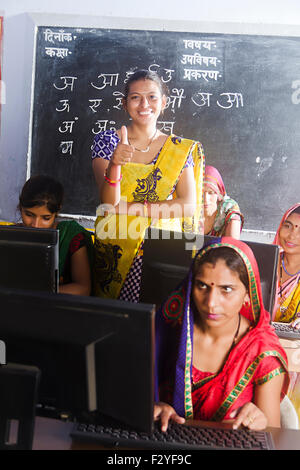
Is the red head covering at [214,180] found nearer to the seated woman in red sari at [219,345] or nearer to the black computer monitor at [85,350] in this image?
the seated woman in red sari at [219,345]

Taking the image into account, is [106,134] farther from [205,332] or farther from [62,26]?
[205,332]

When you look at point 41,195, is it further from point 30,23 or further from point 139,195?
point 30,23

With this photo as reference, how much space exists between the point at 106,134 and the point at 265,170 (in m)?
1.04

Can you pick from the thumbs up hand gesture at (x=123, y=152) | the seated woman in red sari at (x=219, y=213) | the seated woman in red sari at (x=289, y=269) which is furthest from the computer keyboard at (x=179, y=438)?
the seated woman in red sari at (x=219, y=213)

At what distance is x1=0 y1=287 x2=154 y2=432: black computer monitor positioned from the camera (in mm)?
811

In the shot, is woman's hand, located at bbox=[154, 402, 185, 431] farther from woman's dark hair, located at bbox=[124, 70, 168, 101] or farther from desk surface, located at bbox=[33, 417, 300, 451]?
woman's dark hair, located at bbox=[124, 70, 168, 101]

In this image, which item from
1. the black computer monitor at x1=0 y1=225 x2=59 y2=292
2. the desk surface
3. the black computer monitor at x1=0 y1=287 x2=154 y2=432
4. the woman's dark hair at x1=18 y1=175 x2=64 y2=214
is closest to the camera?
the black computer monitor at x1=0 y1=287 x2=154 y2=432

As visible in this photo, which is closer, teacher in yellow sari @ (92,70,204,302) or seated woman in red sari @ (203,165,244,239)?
teacher in yellow sari @ (92,70,204,302)

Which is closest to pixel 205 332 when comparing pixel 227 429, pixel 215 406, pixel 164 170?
pixel 215 406

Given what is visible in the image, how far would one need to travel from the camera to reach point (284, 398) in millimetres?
1401

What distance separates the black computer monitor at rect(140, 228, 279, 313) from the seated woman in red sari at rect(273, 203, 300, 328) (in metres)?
0.82

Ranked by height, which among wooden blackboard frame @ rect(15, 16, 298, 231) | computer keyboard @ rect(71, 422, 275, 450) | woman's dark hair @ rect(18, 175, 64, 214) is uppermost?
wooden blackboard frame @ rect(15, 16, 298, 231)

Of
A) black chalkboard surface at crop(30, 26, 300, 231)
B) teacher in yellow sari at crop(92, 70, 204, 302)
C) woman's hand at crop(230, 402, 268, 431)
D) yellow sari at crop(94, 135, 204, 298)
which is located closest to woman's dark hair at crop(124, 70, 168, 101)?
teacher in yellow sari at crop(92, 70, 204, 302)

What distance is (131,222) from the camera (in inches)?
88.7
